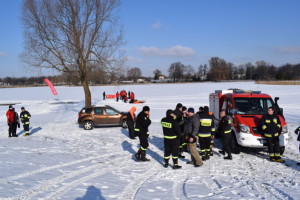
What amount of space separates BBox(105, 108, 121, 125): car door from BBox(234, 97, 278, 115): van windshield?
7535 millimetres

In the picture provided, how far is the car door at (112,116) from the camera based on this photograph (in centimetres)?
1535

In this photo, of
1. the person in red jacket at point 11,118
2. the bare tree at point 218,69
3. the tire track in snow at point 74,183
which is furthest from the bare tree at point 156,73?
the tire track in snow at point 74,183

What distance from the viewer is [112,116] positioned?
1542 cm

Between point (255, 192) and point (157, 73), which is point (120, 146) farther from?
point (157, 73)

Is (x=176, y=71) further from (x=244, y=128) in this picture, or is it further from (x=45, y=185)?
(x=45, y=185)

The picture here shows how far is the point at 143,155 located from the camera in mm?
8445

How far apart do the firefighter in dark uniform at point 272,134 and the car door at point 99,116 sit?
941 centimetres

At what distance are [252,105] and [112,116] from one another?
8.22 metres

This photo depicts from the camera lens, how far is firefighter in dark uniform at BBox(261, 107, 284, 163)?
8.25m

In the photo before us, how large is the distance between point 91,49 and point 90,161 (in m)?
10.7

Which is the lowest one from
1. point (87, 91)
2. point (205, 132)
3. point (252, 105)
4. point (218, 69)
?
point (205, 132)

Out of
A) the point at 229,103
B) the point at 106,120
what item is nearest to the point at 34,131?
the point at 106,120

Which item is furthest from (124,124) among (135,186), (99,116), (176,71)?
(176,71)

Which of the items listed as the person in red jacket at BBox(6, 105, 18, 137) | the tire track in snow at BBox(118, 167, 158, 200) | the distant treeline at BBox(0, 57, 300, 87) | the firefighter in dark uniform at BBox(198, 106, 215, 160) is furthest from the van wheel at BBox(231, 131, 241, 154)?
the distant treeline at BBox(0, 57, 300, 87)
